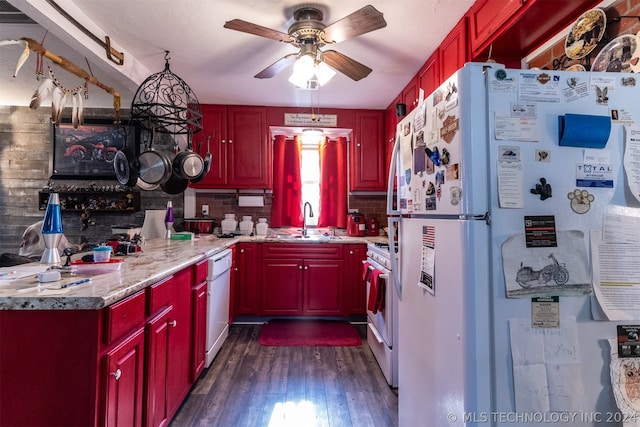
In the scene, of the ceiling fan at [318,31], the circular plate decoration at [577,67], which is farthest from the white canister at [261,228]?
the circular plate decoration at [577,67]

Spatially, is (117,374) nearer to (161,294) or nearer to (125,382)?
(125,382)

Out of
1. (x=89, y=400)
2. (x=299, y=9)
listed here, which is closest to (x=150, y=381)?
(x=89, y=400)

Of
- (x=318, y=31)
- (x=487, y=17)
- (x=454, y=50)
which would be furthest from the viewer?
(x=454, y=50)

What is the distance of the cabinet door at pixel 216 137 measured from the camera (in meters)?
3.54

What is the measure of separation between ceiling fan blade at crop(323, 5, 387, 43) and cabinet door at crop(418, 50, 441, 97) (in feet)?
2.67

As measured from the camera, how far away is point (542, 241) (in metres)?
0.94

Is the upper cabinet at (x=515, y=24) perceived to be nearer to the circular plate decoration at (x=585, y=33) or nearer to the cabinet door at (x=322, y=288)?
the circular plate decoration at (x=585, y=33)

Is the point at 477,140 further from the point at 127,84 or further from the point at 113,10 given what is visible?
the point at 127,84

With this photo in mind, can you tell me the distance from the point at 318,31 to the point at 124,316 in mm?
1859

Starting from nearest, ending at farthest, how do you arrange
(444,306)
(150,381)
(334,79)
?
(444,306), (150,381), (334,79)

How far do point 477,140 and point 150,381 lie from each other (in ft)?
5.64

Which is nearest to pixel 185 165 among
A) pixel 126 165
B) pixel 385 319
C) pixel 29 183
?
pixel 126 165

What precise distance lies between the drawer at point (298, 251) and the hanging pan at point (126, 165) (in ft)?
4.93

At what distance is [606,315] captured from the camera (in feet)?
3.07
